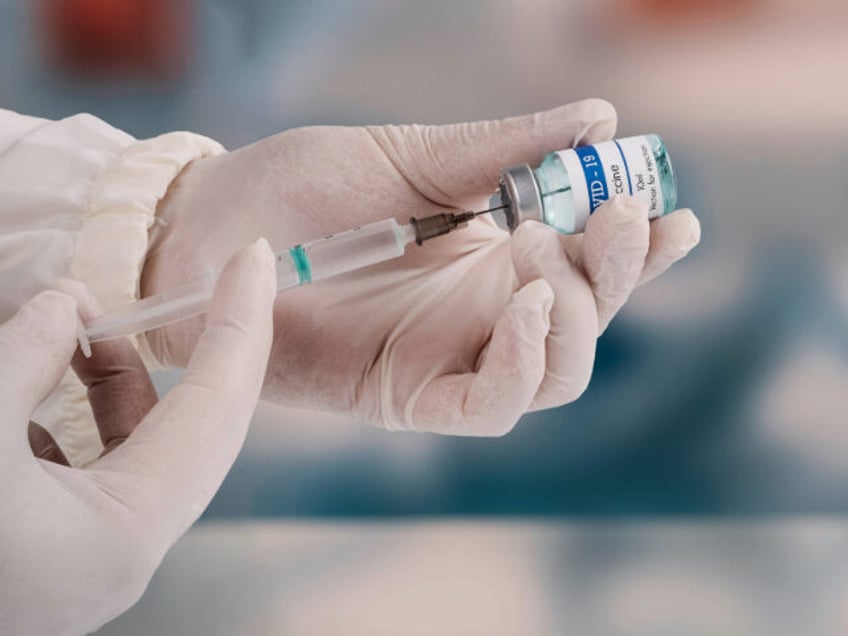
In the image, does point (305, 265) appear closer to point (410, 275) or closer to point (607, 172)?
point (410, 275)

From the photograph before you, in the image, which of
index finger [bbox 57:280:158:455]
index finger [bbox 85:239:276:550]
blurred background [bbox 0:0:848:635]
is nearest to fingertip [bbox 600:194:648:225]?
index finger [bbox 85:239:276:550]

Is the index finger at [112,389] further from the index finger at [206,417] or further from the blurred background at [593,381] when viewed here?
the blurred background at [593,381]

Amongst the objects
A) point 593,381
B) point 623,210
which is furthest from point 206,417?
point 593,381

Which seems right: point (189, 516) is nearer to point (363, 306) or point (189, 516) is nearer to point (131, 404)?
point (131, 404)

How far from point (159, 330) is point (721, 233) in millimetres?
1113

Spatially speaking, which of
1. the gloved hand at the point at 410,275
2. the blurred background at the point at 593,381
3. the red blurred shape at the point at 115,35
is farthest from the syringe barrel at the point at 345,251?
the red blurred shape at the point at 115,35

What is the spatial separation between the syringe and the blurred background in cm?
81

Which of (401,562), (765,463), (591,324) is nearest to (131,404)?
(591,324)

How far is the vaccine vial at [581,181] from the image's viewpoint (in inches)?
37.9

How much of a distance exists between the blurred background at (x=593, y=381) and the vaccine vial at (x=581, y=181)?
2.57 feet

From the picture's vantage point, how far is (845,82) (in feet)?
5.44

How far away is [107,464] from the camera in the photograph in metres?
0.80

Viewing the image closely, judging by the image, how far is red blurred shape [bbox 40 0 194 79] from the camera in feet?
→ 6.27

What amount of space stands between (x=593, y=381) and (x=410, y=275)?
2.39ft
